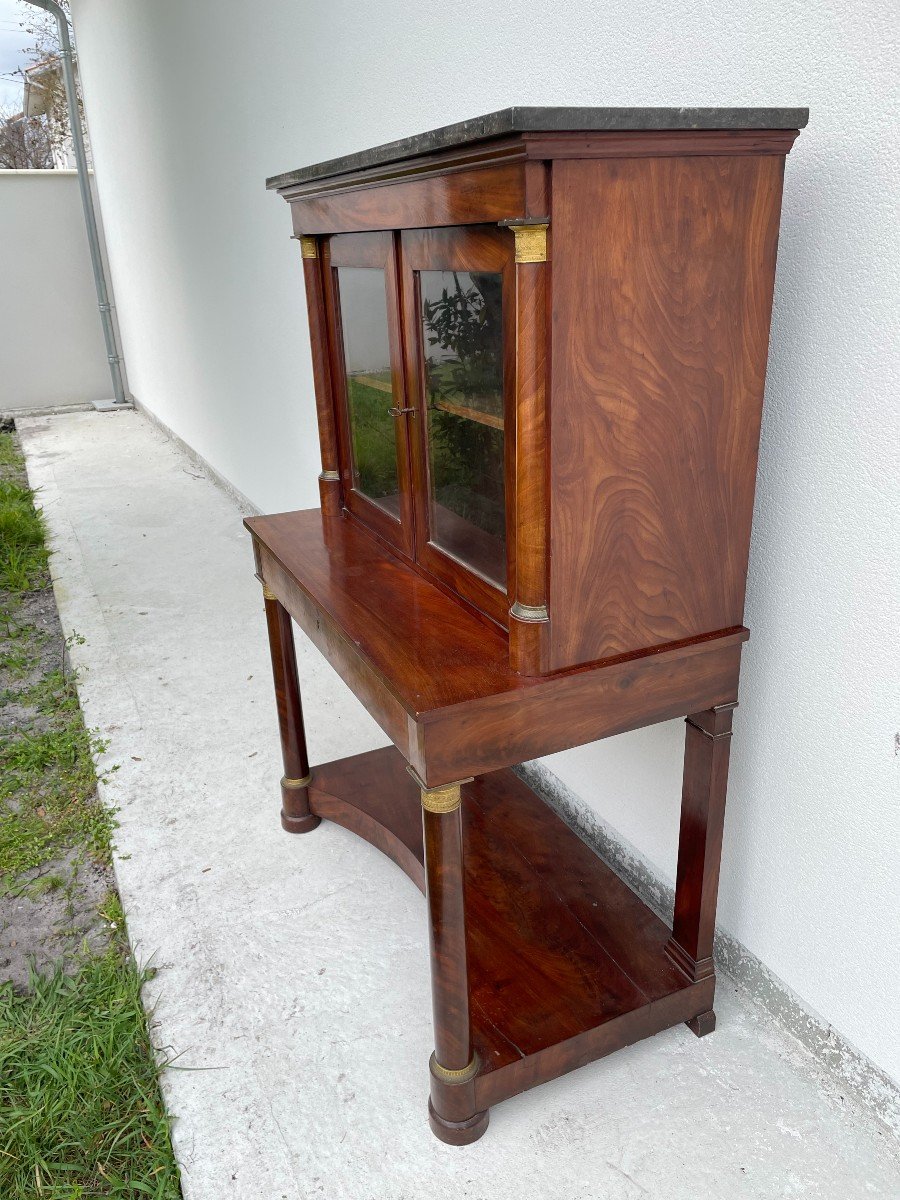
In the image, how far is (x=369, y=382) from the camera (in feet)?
5.50

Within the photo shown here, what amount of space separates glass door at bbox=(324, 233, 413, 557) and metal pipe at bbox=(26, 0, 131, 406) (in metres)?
6.32

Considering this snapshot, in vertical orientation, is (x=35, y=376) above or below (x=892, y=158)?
below

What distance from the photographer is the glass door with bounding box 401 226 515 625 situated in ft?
3.95

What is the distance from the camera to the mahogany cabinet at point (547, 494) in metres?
1.08

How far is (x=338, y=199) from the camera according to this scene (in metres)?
1.56

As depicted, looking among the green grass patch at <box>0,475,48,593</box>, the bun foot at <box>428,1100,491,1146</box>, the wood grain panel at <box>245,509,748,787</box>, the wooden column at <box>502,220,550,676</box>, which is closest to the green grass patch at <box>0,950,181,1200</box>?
the bun foot at <box>428,1100,491,1146</box>

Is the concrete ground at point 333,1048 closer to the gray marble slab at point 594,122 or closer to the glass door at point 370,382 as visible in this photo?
the glass door at point 370,382

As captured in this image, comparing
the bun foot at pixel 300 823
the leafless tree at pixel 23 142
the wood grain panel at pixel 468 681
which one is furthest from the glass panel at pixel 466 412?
the leafless tree at pixel 23 142

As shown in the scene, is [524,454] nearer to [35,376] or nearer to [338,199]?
[338,199]

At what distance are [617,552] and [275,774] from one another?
149 cm

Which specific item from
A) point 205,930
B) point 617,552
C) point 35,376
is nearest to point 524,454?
point 617,552

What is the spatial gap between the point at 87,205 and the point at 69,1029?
7.04 m

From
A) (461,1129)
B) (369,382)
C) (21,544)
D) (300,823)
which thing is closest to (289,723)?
(300,823)

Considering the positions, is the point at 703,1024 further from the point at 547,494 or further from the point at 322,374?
the point at 322,374
